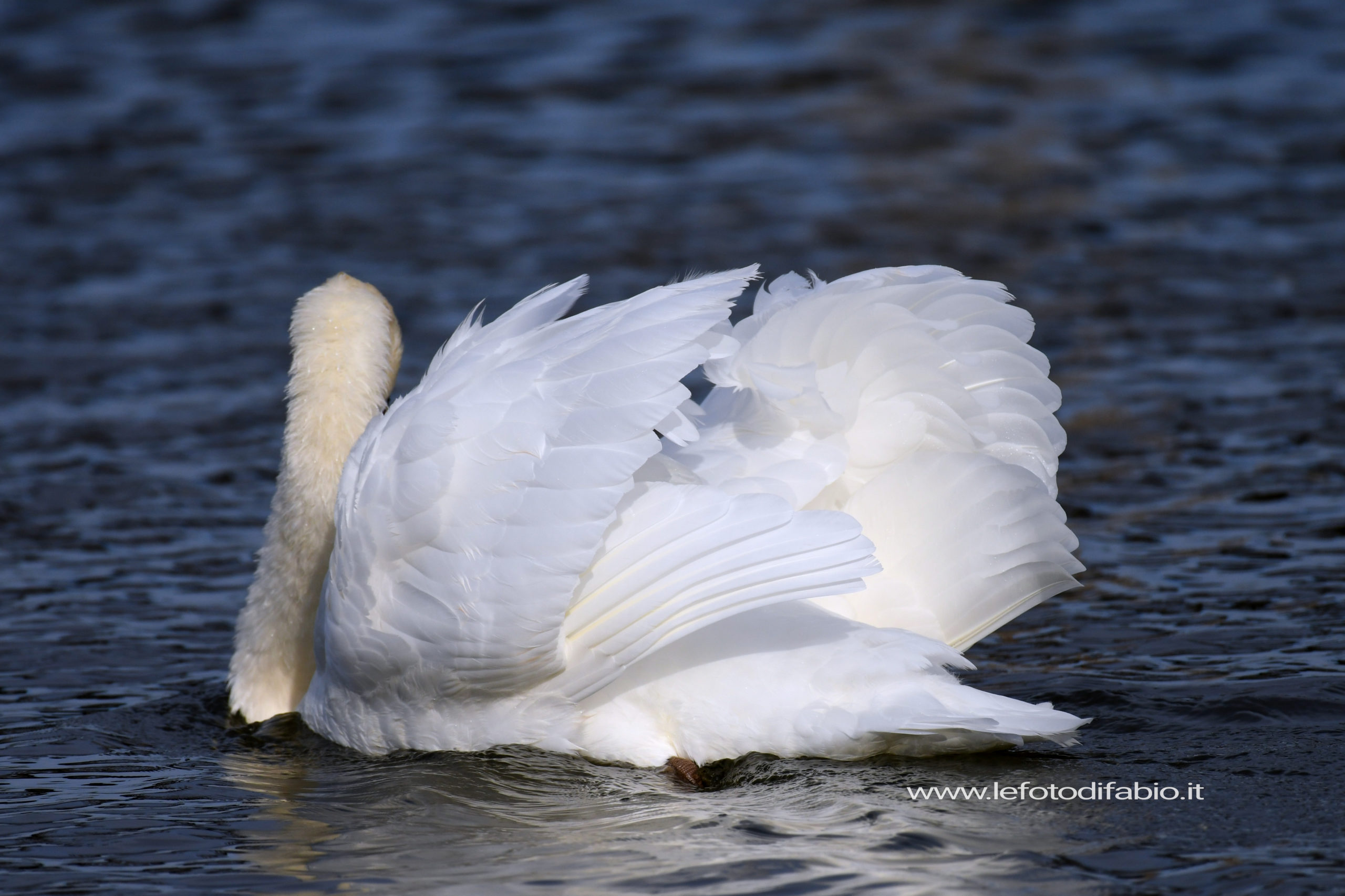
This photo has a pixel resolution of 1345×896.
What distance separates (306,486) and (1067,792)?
7.83 ft

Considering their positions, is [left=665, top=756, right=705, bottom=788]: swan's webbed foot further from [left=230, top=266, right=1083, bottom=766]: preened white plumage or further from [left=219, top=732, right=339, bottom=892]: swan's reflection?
[left=219, top=732, right=339, bottom=892]: swan's reflection

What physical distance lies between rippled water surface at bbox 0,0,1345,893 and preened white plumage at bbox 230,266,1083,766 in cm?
19

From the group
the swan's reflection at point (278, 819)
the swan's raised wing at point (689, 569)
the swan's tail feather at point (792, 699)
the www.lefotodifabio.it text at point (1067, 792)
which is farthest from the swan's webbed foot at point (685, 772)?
the swan's reflection at point (278, 819)

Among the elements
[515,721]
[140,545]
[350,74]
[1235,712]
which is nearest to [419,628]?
[515,721]

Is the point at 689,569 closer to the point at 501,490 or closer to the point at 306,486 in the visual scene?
the point at 501,490

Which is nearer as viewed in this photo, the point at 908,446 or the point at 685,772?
the point at 685,772

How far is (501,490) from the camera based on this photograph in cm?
421

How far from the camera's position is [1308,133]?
11.3 metres

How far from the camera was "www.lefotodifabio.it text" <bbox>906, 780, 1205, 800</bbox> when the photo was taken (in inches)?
165

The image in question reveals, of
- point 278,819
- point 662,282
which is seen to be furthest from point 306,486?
point 662,282

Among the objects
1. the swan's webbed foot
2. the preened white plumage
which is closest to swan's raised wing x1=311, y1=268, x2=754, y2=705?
the preened white plumage

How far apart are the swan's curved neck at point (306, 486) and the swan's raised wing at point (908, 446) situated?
111 cm

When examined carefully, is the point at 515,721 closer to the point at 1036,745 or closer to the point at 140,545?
the point at 1036,745

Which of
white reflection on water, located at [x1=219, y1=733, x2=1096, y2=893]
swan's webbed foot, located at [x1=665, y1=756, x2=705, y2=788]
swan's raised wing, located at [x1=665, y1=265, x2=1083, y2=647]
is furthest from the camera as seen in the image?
swan's raised wing, located at [x1=665, y1=265, x2=1083, y2=647]
